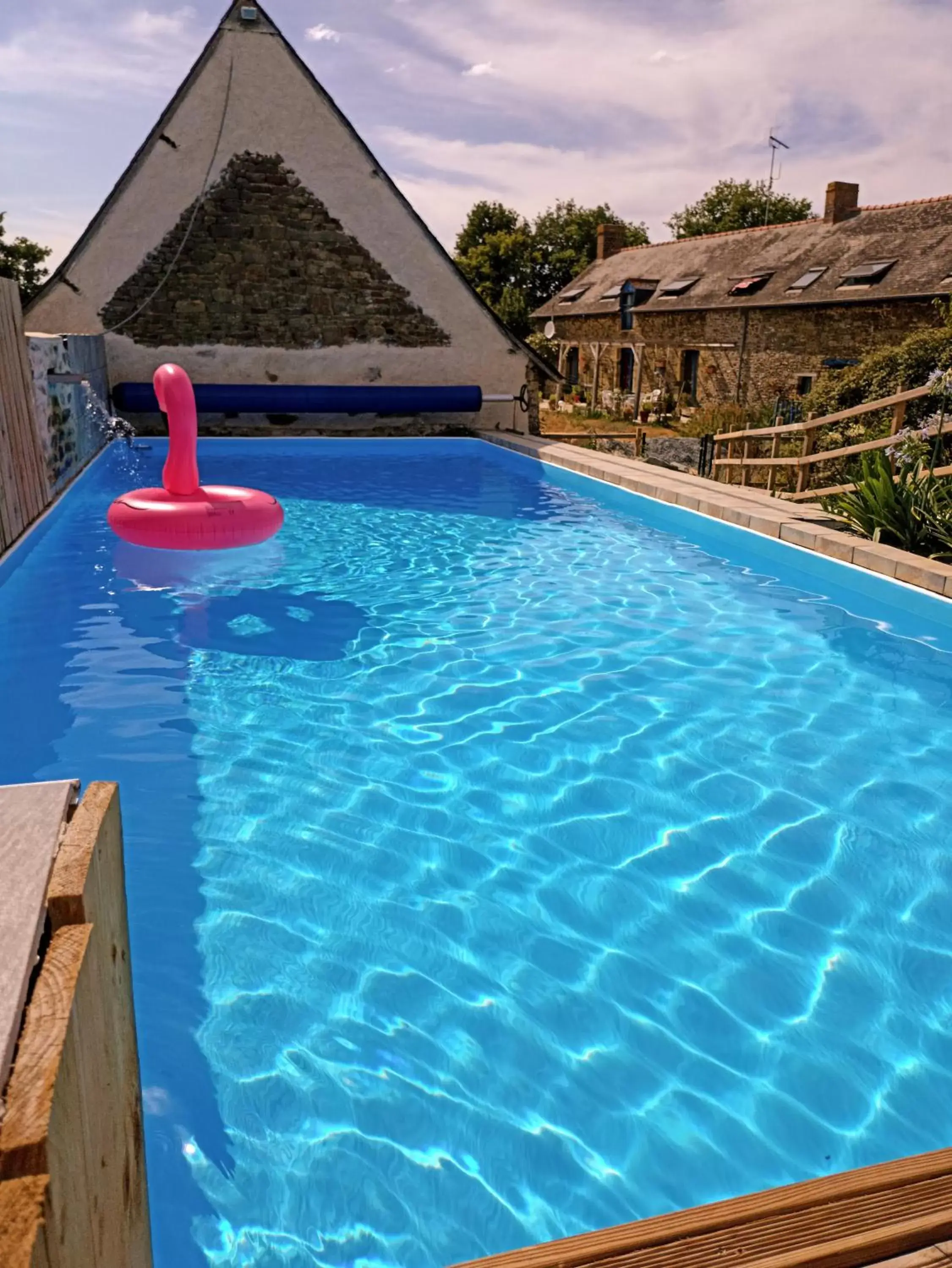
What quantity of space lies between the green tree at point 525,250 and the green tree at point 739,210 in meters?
8.46

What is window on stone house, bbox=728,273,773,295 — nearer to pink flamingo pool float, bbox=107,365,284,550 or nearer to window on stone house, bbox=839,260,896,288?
window on stone house, bbox=839,260,896,288

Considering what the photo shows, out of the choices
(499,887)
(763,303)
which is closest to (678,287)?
(763,303)

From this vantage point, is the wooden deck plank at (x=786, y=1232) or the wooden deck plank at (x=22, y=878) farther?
the wooden deck plank at (x=786, y=1232)

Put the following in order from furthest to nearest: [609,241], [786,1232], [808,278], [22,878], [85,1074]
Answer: [609,241]
[808,278]
[786,1232]
[22,878]
[85,1074]

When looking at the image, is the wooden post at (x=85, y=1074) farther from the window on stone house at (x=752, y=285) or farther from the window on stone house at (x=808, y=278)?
the window on stone house at (x=752, y=285)

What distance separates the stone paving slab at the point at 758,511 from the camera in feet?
23.6

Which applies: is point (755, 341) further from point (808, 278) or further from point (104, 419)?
point (104, 419)

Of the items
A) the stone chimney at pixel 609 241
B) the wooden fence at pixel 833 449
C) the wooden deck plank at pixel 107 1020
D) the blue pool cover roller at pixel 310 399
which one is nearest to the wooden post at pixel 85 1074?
the wooden deck plank at pixel 107 1020

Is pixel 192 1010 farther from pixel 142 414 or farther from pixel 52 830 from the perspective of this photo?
pixel 142 414

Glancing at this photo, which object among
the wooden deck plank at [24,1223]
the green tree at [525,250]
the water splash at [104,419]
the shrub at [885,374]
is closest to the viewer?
the wooden deck plank at [24,1223]

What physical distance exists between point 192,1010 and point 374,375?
14810mm

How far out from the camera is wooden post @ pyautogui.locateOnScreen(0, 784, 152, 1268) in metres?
0.93

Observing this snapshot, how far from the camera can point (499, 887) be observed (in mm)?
3695

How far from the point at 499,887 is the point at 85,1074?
2664mm
